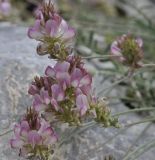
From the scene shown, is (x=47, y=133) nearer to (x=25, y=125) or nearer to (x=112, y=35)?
(x=25, y=125)

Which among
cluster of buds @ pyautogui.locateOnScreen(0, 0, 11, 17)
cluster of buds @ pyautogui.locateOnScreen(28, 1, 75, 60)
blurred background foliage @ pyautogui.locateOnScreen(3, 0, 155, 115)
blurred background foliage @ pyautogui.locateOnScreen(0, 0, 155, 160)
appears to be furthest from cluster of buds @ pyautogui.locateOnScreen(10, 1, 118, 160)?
cluster of buds @ pyautogui.locateOnScreen(0, 0, 11, 17)

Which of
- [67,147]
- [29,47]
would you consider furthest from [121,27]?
[67,147]

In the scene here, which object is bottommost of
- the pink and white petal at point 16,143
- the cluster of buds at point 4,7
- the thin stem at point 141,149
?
the thin stem at point 141,149

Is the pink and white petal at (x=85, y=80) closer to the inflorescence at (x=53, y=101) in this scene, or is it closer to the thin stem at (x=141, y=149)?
the inflorescence at (x=53, y=101)

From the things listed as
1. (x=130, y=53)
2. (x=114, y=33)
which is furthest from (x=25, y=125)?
(x=114, y=33)

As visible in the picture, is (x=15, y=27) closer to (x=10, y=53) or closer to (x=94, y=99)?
(x=10, y=53)

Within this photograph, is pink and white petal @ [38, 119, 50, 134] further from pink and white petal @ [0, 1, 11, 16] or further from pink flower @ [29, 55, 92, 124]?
pink and white petal @ [0, 1, 11, 16]

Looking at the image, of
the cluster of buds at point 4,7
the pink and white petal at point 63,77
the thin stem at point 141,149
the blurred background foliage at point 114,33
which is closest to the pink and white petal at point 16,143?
the pink and white petal at point 63,77
